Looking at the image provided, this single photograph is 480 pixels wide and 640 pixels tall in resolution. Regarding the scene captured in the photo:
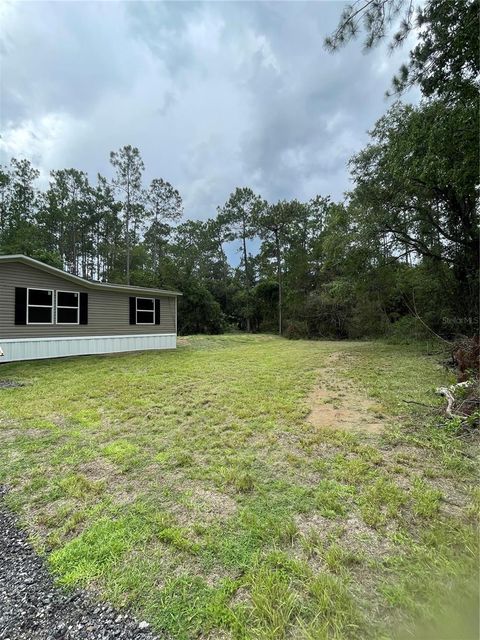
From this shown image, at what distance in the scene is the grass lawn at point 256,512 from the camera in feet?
4.46

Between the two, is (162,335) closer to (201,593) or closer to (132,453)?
(132,453)

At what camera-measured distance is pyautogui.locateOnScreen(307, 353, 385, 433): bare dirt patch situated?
3.65 meters

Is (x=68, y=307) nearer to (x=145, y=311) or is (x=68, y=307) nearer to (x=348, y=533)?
(x=145, y=311)

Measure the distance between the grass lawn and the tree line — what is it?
4365 millimetres

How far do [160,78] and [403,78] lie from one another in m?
7.56

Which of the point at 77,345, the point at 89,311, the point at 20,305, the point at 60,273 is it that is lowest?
the point at 77,345

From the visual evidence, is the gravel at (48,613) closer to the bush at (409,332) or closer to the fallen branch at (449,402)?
the fallen branch at (449,402)

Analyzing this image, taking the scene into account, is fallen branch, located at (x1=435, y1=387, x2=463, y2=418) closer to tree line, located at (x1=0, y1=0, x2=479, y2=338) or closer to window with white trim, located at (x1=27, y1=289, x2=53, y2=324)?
tree line, located at (x1=0, y1=0, x2=479, y2=338)

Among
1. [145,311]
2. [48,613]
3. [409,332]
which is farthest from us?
[409,332]

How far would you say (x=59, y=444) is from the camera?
327 centimetres

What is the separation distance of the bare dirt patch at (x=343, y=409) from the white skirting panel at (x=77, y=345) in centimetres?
759

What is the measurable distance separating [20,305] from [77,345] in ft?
6.47

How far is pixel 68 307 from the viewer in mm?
9602

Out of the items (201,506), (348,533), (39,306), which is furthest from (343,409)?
(39,306)
